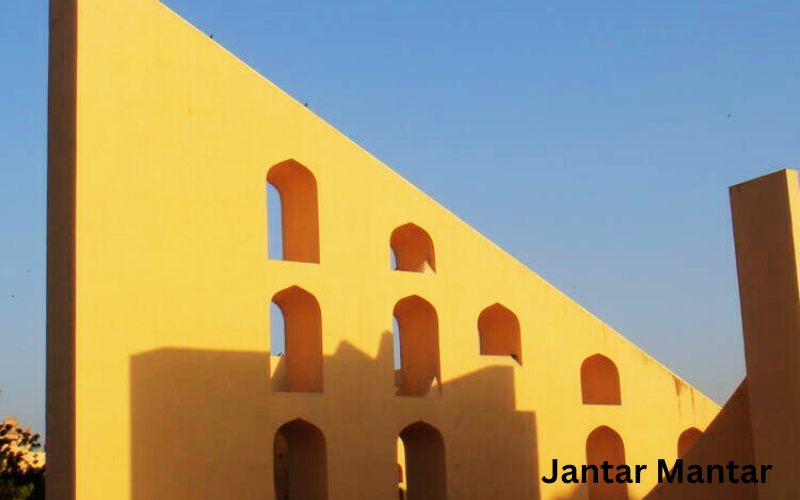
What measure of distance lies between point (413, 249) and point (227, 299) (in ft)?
10.7

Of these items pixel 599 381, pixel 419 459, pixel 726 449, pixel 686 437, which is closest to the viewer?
pixel 726 449

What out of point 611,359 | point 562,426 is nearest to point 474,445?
point 562,426

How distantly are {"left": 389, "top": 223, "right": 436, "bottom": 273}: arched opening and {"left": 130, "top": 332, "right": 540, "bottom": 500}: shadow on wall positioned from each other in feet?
4.31

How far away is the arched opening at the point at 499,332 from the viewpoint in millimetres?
15547

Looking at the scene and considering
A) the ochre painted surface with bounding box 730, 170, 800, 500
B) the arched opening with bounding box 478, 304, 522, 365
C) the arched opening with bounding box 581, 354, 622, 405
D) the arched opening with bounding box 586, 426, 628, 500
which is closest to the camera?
the ochre painted surface with bounding box 730, 170, 800, 500

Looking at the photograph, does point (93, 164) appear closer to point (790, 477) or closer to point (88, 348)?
point (88, 348)

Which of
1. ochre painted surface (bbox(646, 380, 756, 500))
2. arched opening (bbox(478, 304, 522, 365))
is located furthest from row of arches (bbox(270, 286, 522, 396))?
ochre painted surface (bbox(646, 380, 756, 500))

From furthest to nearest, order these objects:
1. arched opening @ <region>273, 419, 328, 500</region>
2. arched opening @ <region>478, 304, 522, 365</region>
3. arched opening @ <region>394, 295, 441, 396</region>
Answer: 1. arched opening @ <region>478, 304, 522, 365</region>
2. arched opening @ <region>394, 295, 441, 396</region>
3. arched opening @ <region>273, 419, 328, 500</region>

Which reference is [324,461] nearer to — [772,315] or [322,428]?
[322,428]

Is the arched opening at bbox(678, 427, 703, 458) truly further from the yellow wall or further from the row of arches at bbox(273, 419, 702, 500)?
the yellow wall

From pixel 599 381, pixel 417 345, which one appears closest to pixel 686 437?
pixel 599 381

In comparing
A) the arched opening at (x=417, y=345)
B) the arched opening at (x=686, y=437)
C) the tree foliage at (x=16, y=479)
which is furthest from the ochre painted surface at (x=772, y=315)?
the tree foliage at (x=16, y=479)

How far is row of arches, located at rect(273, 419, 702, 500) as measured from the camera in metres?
13.6

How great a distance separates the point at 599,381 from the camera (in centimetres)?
1662
